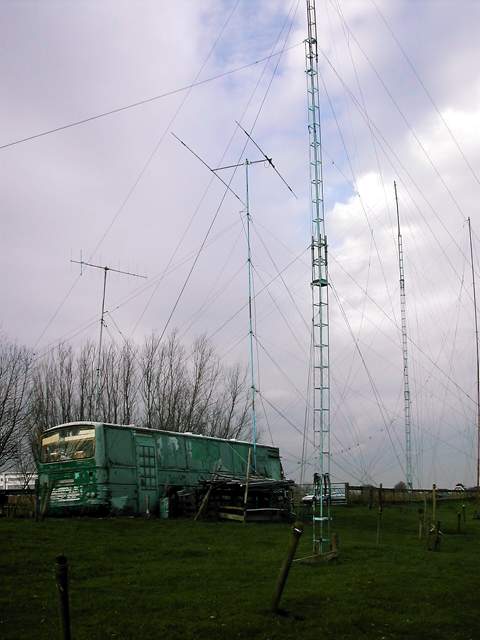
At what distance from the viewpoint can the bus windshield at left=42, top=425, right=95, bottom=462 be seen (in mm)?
22750

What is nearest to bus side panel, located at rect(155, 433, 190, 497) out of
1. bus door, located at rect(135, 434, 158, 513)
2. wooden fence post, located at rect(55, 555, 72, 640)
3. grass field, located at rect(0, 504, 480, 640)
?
bus door, located at rect(135, 434, 158, 513)

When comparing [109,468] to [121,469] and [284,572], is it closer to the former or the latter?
[121,469]

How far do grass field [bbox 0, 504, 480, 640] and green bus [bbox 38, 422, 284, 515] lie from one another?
3511 millimetres

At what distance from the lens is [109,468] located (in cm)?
2256

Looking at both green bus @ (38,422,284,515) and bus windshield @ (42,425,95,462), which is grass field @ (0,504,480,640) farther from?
bus windshield @ (42,425,95,462)

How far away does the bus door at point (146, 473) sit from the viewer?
23.8 m

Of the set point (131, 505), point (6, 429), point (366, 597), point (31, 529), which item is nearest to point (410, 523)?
point (131, 505)

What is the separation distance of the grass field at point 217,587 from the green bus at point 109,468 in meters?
3.51

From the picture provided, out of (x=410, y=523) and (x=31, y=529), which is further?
(x=410, y=523)

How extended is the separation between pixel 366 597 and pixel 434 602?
106cm

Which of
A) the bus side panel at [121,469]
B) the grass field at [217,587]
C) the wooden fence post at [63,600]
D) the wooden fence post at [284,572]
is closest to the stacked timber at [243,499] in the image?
the bus side panel at [121,469]

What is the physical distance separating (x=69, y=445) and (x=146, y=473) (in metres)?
2.88

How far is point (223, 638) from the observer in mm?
8258

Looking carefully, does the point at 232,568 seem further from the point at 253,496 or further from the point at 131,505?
the point at 253,496
